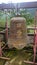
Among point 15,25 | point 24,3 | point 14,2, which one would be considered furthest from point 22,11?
point 15,25

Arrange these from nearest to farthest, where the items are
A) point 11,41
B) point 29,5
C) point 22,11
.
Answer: point 11,41, point 29,5, point 22,11

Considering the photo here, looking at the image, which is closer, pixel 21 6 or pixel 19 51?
pixel 21 6

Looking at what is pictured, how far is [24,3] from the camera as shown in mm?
1766

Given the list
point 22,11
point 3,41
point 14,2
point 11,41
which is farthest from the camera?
point 3,41

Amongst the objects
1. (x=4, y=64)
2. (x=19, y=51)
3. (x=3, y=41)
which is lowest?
(x=4, y=64)

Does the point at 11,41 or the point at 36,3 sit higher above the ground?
the point at 36,3

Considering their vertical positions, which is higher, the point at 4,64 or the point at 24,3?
the point at 24,3

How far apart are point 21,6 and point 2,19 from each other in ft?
2.47

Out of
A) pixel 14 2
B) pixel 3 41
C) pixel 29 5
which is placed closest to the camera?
pixel 14 2

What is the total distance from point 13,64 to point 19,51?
24 centimetres

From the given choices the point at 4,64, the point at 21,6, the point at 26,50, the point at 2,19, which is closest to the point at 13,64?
the point at 4,64

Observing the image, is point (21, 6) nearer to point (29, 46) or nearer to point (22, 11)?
point (22, 11)

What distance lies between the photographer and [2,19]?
7.93 ft

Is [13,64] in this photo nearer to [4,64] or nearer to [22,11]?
[4,64]
